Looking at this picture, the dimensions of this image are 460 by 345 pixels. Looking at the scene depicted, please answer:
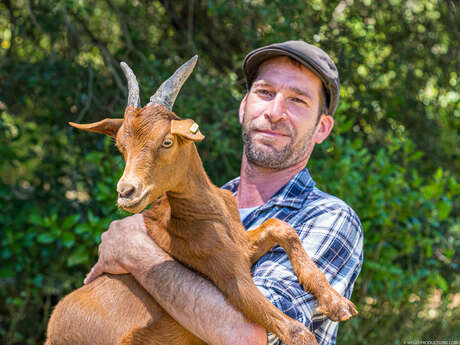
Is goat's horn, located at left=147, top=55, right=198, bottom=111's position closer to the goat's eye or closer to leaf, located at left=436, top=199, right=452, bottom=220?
the goat's eye

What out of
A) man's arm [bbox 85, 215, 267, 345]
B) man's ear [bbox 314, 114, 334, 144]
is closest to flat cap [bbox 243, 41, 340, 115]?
man's ear [bbox 314, 114, 334, 144]

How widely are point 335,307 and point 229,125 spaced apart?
9.34 ft

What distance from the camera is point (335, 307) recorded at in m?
2.10

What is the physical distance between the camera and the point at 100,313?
232cm

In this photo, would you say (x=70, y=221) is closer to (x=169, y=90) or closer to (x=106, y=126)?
(x=106, y=126)

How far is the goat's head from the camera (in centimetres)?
178

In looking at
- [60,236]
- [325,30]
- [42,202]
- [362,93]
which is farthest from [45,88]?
[362,93]

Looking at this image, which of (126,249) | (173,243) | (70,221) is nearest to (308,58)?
(173,243)

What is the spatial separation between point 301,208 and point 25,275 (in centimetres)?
399

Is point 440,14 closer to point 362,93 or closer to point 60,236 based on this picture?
point 362,93

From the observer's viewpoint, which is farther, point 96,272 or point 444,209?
point 444,209

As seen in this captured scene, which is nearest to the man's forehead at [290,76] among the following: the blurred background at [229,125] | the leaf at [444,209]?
the blurred background at [229,125]

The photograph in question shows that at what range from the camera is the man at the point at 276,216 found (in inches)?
83.2

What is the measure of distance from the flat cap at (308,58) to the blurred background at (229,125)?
5.03ft
